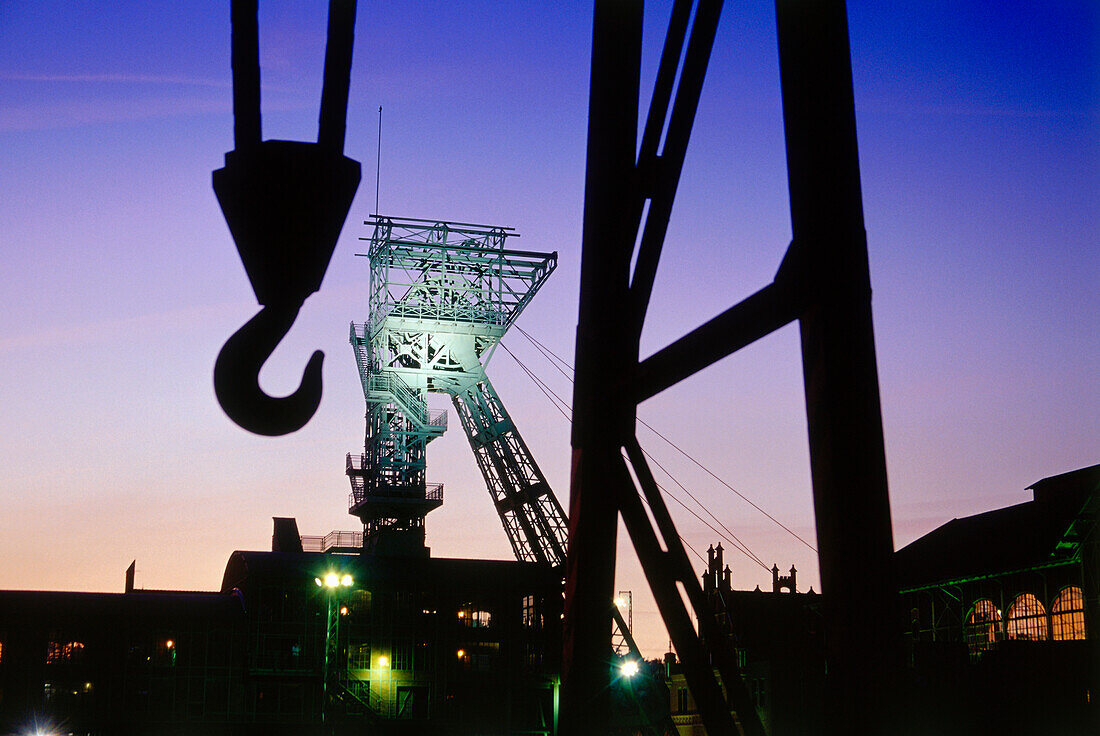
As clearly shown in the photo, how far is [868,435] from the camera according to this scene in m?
2.90

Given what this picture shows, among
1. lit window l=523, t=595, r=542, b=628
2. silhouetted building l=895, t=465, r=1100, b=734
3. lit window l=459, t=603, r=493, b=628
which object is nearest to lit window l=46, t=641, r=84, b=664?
lit window l=459, t=603, r=493, b=628

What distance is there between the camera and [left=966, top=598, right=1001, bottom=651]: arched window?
121ft

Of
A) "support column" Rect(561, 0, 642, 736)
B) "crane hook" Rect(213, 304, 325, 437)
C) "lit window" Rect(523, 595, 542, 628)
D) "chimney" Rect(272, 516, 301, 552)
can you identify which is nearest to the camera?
"crane hook" Rect(213, 304, 325, 437)

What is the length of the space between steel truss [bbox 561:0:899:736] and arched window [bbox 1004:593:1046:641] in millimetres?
34358

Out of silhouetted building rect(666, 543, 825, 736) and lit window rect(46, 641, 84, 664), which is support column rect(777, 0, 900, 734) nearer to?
silhouetted building rect(666, 543, 825, 736)

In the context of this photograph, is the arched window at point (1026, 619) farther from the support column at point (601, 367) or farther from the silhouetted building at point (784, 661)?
the support column at point (601, 367)

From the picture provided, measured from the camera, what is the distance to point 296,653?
41.5 m

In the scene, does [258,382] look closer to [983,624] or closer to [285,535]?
[983,624]

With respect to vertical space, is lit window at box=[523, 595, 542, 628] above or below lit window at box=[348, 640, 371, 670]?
above

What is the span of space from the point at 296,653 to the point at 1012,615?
24627 mm

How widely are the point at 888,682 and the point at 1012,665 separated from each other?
29694 millimetres

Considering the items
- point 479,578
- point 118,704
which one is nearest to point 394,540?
point 479,578

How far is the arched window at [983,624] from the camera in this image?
36906 mm

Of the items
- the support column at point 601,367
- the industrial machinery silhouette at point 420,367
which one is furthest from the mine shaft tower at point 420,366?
the support column at point 601,367
